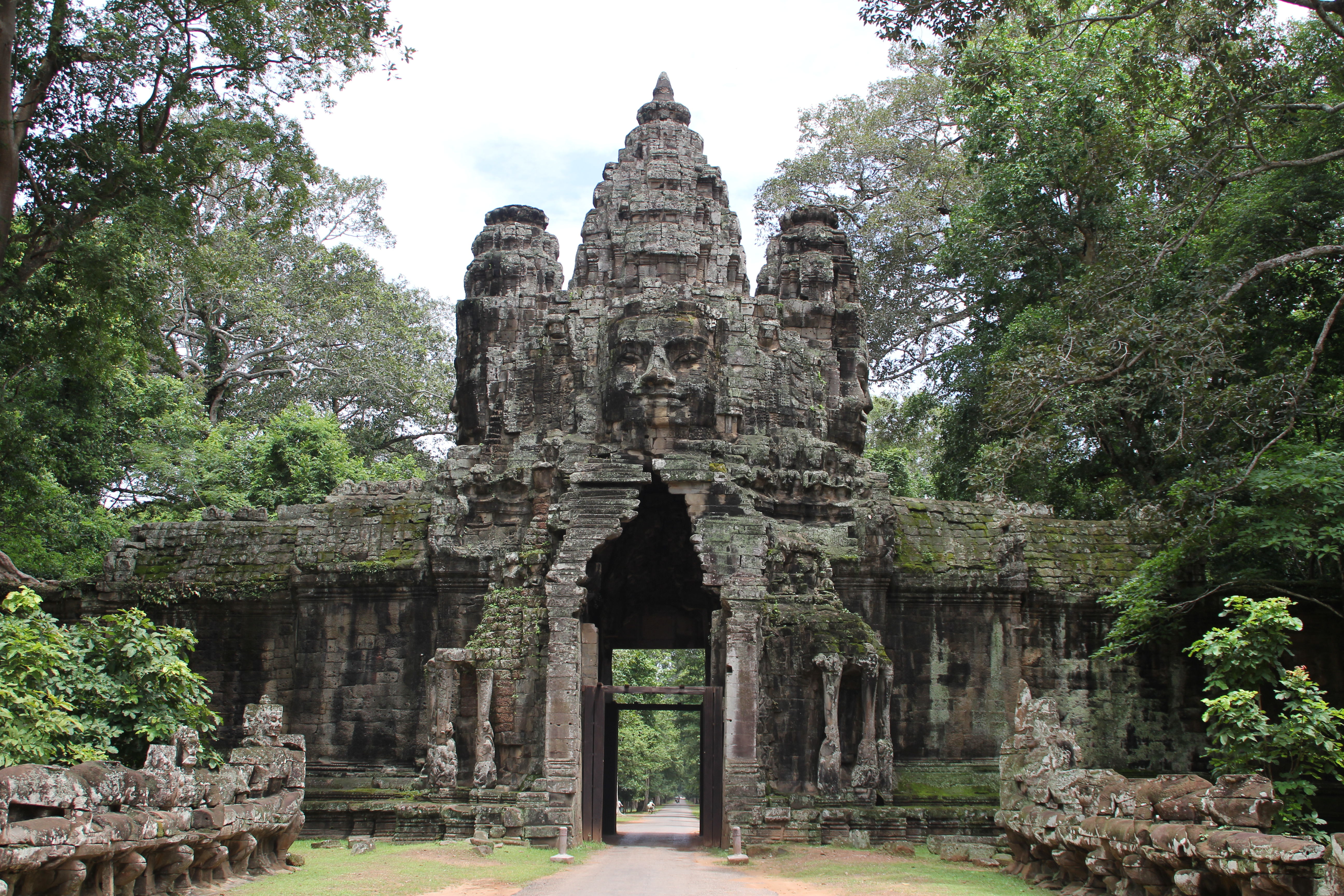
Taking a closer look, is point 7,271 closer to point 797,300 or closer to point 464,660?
point 464,660

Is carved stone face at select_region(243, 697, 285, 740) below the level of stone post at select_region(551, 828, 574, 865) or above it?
above

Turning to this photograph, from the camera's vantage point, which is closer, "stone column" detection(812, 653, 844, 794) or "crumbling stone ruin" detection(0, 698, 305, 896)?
"crumbling stone ruin" detection(0, 698, 305, 896)

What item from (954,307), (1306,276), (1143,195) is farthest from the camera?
(954,307)

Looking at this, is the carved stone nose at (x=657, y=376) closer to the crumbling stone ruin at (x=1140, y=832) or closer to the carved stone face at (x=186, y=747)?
the crumbling stone ruin at (x=1140, y=832)

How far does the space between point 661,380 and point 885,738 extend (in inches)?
229

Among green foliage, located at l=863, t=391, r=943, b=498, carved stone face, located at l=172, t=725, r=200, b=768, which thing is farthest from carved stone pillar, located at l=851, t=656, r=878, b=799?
green foliage, located at l=863, t=391, r=943, b=498

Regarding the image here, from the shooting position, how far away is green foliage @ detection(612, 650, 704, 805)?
35844mm

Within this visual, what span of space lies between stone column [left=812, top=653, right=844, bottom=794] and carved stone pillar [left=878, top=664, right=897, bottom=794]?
23.2 inches

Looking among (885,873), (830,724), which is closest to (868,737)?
(830,724)

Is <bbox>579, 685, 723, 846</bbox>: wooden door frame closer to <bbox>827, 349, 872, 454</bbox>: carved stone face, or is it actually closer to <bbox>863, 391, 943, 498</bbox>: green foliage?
<bbox>827, 349, 872, 454</bbox>: carved stone face

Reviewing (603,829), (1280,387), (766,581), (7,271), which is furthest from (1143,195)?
(7,271)

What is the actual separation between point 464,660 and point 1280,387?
10533 millimetres

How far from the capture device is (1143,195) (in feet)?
67.6

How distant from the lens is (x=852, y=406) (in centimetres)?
1859
